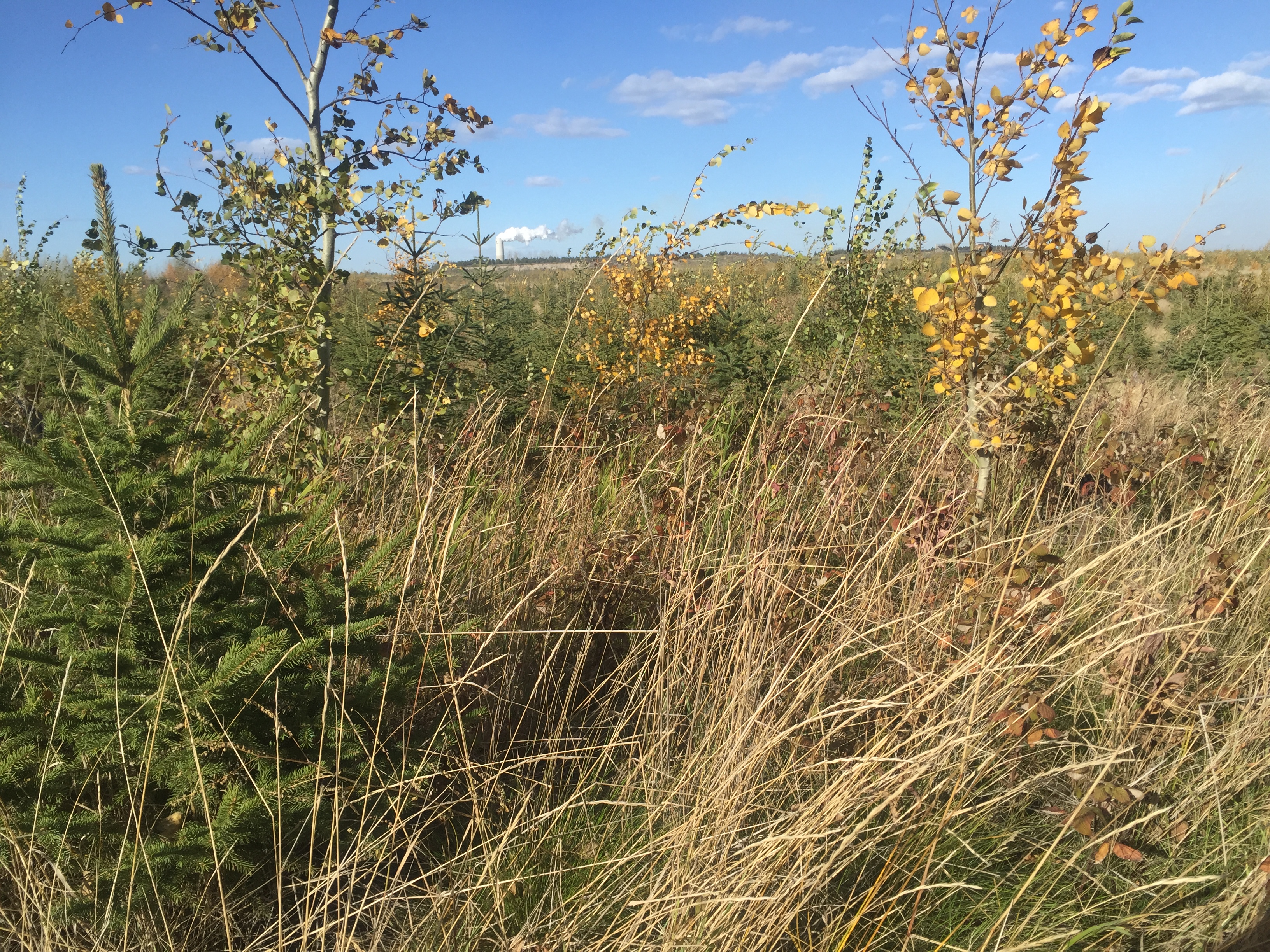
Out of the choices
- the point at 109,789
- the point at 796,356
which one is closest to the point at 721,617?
the point at 109,789

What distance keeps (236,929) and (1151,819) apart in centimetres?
192

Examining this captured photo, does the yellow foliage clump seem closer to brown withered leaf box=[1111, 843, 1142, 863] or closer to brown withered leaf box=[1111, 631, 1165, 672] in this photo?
brown withered leaf box=[1111, 631, 1165, 672]

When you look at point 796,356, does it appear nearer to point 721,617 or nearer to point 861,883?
point 721,617

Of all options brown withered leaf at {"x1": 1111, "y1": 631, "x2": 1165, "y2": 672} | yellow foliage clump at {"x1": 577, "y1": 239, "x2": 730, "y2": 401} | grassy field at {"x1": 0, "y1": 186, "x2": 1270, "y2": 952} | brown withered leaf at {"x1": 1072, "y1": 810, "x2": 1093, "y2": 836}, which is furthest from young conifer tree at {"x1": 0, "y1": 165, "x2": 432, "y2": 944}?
yellow foliage clump at {"x1": 577, "y1": 239, "x2": 730, "y2": 401}

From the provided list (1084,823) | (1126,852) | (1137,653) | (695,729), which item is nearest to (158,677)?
(695,729)

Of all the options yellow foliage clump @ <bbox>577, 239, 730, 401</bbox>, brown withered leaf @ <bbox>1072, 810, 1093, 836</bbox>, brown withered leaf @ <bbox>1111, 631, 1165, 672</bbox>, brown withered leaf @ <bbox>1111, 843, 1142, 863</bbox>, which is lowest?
brown withered leaf @ <bbox>1111, 843, 1142, 863</bbox>

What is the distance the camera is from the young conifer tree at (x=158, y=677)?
4.25 feet

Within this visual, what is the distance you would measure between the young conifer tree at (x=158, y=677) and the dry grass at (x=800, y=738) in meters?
0.08

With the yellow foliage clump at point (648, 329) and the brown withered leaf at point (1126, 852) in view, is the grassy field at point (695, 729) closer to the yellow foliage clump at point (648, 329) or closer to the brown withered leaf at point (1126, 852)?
the brown withered leaf at point (1126, 852)

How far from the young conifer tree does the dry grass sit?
78 mm

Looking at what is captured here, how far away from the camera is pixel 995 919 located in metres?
1.43

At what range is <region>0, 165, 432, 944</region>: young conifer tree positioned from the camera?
A: 129 centimetres

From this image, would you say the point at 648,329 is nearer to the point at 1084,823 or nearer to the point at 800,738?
the point at 800,738

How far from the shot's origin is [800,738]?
61.1 inches
